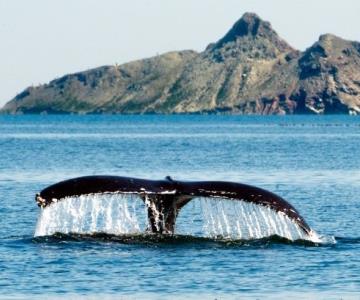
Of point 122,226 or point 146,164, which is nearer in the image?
point 122,226

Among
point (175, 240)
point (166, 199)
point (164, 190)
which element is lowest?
point (175, 240)

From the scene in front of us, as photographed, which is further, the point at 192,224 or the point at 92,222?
the point at 192,224

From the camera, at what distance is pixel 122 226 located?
31.7 m

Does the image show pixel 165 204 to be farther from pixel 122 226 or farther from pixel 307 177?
pixel 307 177

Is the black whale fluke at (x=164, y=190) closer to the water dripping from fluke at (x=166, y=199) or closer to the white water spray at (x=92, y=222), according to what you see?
the water dripping from fluke at (x=166, y=199)

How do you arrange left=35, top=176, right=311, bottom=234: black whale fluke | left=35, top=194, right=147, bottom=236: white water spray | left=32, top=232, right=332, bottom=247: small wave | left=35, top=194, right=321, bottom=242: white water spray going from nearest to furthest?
left=35, top=176, right=311, bottom=234: black whale fluke
left=32, top=232, right=332, bottom=247: small wave
left=35, top=194, right=321, bottom=242: white water spray
left=35, top=194, right=147, bottom=236: white water spray

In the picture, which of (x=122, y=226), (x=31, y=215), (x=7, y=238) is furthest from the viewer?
(x=31, y=215)

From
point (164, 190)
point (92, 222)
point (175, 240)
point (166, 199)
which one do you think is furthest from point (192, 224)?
point (164, 190)

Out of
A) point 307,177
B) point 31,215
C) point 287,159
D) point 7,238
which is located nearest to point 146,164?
point 287,159

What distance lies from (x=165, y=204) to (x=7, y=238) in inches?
283

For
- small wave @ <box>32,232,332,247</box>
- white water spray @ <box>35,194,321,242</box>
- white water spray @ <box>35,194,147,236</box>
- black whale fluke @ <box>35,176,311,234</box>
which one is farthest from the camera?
white water spray @ <box>35,194,147,236</box>

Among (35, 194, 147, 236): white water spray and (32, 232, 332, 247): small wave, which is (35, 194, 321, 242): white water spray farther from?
(32, 232, 332, 247): small wave

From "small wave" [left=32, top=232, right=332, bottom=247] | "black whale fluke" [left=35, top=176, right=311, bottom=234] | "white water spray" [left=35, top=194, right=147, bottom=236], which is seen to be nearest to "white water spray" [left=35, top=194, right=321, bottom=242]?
"white water spray" [left=35, top=194, right=147, bottom=236]

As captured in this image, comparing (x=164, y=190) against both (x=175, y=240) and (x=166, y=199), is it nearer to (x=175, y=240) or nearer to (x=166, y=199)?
(x=166, y=199)
